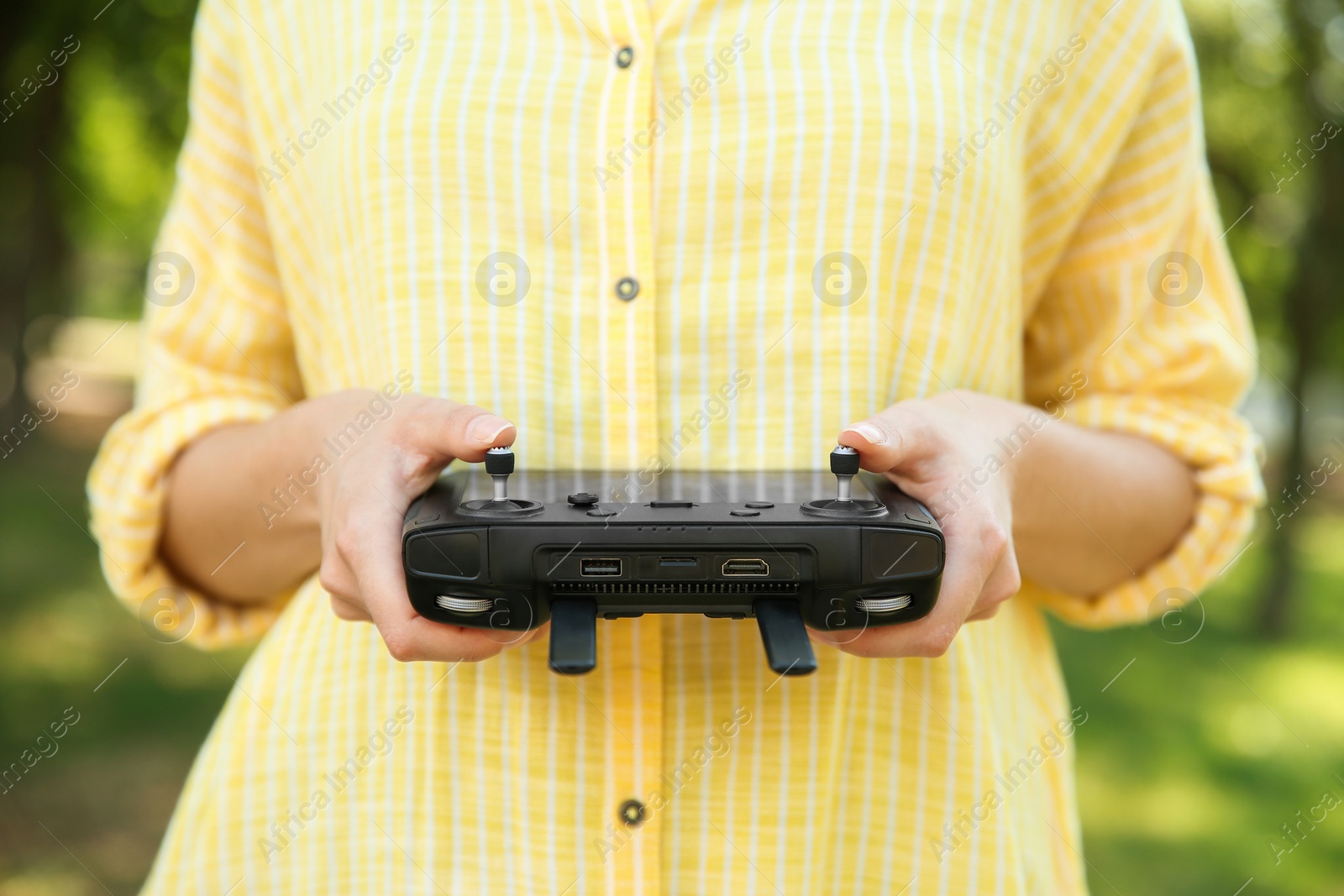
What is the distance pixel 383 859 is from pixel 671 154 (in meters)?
0.68

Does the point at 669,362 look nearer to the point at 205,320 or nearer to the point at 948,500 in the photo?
the point at 948,500

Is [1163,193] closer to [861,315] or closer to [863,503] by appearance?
[861,315]

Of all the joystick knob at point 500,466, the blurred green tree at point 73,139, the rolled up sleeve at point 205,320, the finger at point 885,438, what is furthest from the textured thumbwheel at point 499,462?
the blurred green tree at point 73,139

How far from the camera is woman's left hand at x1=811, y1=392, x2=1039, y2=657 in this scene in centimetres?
72

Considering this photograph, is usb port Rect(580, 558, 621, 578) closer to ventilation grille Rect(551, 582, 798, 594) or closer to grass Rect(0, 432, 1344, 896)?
ventilation grille Rect(551, 582, 798, 594)

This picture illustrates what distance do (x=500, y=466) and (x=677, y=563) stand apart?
0.14m

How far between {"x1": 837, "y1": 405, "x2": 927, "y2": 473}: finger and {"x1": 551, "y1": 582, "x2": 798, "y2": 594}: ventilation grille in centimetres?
11

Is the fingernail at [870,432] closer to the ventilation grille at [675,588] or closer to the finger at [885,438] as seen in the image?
the finger at [885,438]

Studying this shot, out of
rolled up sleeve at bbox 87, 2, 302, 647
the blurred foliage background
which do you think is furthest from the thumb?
the blurred foliage background

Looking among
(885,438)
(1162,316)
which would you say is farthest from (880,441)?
(1162,316)

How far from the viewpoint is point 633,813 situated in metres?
→ 0.87

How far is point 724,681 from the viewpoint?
0.89 metres

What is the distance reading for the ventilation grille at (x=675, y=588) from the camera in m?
0.69

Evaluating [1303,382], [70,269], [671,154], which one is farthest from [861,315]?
[70,269]
